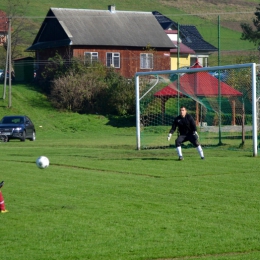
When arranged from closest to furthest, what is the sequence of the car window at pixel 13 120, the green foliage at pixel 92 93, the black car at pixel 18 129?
1. the black car at pixel 18 129
2. the car window at pixel 13 120
3. the green foliage at pixel 92 93

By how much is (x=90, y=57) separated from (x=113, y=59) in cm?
705

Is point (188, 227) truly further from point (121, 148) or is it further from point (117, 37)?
point (117, 37)

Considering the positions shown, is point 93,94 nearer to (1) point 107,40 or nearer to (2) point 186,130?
(1) point 107,40

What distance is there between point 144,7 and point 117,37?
168ft

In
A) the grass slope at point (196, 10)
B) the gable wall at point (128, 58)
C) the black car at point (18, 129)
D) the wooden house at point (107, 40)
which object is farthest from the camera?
the grass slope at point (196, 10)

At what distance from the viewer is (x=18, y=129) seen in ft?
128

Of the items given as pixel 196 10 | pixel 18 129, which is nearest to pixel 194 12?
pixel 196 10

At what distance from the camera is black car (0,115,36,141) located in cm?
3906

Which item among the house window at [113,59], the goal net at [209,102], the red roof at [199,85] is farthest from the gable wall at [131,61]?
the red roof at [199,85]

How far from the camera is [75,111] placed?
186 ft

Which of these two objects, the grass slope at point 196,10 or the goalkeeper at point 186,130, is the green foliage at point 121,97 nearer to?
the goalkeeper at point 186,130

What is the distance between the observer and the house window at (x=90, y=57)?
200ft

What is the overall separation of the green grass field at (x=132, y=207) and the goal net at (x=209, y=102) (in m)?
4.23

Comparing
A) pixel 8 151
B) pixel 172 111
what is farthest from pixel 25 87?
pixel 8 151
